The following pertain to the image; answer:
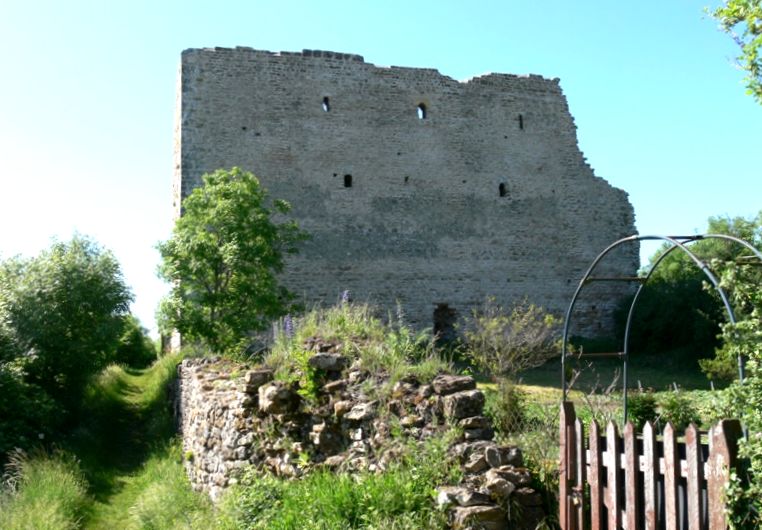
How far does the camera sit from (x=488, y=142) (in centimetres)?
2219

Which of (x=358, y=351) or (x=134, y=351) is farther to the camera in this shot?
(x=134, y=351)

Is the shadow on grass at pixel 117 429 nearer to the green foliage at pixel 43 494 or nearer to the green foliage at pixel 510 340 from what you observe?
the green foliage at pixel 43 494

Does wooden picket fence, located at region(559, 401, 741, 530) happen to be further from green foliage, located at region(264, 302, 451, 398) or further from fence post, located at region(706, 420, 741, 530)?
green foliage, located at region(264, 302, 451, 398)

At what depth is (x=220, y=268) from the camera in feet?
48.2

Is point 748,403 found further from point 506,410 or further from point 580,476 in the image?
point 506,410

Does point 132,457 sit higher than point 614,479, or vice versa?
point 614,479

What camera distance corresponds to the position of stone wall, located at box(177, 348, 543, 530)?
17.0 feet

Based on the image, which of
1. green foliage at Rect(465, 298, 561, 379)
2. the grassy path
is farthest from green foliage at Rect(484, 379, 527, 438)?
the grassy path

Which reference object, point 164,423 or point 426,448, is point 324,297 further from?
point 426,448

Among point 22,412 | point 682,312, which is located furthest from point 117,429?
point 682,312

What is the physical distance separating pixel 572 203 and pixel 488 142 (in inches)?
127

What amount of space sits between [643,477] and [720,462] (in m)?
0.70

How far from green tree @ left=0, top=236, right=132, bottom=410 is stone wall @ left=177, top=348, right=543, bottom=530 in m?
7.26

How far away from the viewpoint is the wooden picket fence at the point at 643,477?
12.7 feet
